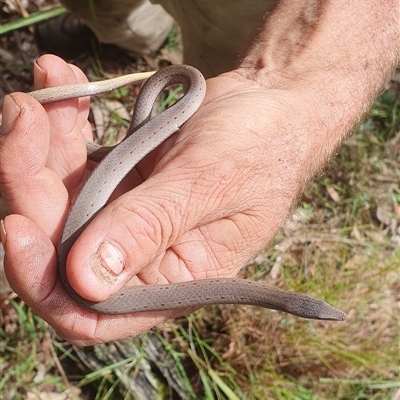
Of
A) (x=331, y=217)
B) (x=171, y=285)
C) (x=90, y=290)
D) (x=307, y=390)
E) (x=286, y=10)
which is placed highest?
(x=286, y=10)

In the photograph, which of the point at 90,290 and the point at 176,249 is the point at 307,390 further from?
the point at 90,290

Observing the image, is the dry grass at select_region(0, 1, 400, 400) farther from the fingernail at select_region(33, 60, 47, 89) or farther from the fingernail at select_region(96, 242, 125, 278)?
Result: the fingernail at select_region(96, 242, 125, 278)

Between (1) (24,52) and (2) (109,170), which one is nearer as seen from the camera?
(2) (109,170)

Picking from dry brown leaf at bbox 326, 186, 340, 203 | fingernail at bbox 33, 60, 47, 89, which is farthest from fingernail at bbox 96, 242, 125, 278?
dry brown leaf at bbox 326, 186, 340, 203

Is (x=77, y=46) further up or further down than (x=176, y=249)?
further up

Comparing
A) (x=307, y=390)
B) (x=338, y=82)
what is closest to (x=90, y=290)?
(x=338, y=82)

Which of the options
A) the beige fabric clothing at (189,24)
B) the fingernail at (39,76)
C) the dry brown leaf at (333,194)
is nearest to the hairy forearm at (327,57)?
the beige fabric clothing at (189,24)

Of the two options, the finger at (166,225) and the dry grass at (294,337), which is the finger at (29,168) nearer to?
the finger at (166,225)

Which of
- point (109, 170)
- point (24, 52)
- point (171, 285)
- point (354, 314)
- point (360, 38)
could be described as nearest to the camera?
point (171, 285)
